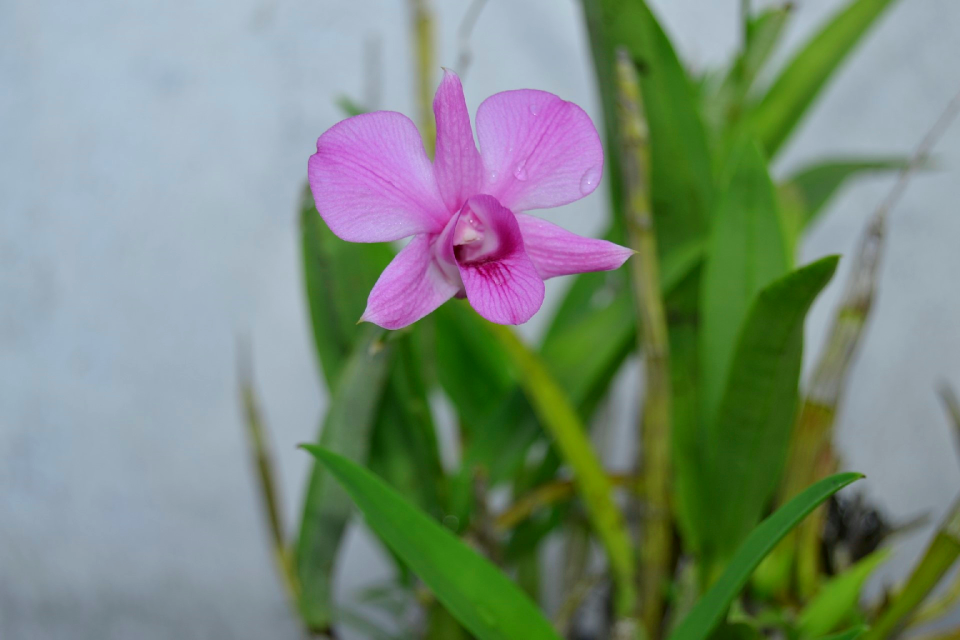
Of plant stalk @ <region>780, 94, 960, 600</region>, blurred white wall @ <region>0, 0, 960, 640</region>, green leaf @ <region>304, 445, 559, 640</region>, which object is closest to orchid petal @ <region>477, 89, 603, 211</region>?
green leaf @ <region>304, 445, 559, 640</region>

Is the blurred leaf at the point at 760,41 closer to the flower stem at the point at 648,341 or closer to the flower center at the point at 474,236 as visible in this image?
the flower stem at the point at 648,341

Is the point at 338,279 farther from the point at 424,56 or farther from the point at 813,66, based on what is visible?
the point at 813,66

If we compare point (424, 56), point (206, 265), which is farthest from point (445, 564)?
point (206, 265)

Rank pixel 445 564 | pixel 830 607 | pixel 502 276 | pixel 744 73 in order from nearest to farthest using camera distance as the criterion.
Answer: pixel 502 276
pixel 445 564
pixel 830 607
pixel 744 73

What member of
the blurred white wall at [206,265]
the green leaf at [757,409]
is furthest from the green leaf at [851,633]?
the blurred white wall at [206,265]

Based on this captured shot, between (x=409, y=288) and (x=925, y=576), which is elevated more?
(x=409, y=288)

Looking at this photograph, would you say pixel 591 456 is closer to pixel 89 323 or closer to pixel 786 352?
pixel 786 352

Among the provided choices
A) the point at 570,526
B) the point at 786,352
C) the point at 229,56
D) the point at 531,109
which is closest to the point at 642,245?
the point at 786,352

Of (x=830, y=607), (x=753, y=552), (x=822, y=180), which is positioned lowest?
(x=830, y=607)
